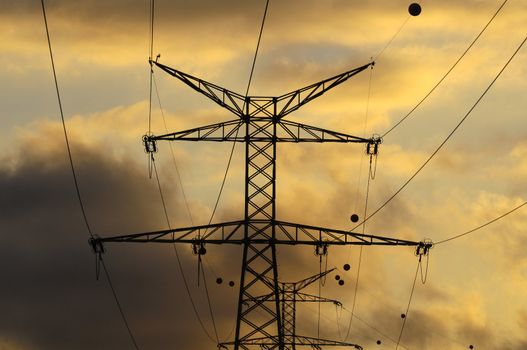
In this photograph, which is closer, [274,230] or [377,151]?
[274,230]

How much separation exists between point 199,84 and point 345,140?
694cm

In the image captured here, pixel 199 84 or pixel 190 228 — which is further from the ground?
pixel 199 84

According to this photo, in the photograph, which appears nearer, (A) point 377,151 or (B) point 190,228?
(B) point 190,228

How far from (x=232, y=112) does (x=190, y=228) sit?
5.80 meters

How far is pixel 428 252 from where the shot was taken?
257ft

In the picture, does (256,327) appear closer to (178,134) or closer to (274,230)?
(274,230)

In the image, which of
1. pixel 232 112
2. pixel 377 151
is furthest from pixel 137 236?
pixel 377 151

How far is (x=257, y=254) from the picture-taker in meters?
74.8

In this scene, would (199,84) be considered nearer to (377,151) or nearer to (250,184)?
(250,184)

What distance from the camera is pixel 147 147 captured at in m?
79.4

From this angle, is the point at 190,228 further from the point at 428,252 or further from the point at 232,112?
the point at 428,252

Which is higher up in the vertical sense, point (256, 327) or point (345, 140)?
point (345, 140)

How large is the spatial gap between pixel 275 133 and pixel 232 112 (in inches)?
84.8

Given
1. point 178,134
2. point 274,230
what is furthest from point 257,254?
point 178,134
